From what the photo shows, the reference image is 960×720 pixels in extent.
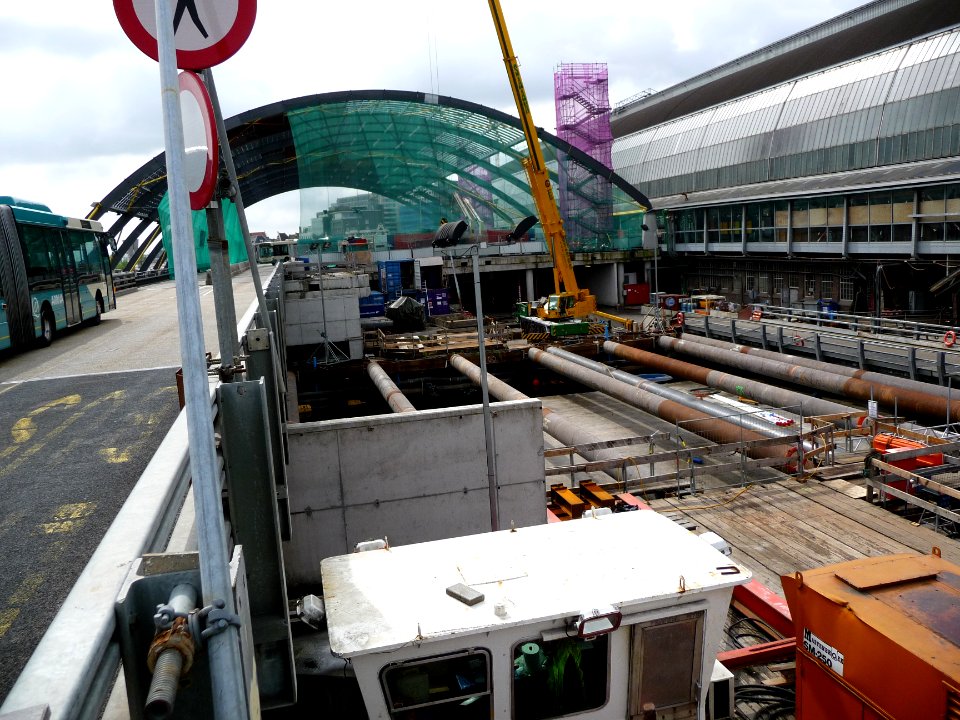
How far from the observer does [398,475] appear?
12.0 meters

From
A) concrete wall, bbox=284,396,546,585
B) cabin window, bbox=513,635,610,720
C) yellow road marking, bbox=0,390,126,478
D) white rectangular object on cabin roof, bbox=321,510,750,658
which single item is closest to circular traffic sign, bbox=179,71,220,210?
white rectangular object on cabin roof, bbox=321,510,750,658

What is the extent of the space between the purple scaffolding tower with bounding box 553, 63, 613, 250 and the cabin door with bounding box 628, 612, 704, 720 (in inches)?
1970

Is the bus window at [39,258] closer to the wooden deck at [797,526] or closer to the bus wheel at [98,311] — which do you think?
the bus wheel at [98,311]

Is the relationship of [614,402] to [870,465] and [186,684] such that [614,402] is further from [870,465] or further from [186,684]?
[186,684]

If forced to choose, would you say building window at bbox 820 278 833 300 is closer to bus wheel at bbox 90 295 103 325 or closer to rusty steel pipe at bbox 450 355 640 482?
rusty steel pipe at bbox 450 355 640 482

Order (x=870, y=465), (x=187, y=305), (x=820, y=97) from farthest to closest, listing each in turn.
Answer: (x=820, y=97), (x=870, y=465), (x=187, y=305)

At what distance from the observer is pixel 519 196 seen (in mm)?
55812

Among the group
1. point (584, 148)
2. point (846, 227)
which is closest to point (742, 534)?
point (846, 227)

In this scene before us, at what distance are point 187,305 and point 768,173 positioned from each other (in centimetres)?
5218

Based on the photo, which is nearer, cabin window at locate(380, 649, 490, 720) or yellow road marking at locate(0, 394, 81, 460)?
cabin window at locate(380, 649, 490, 720)

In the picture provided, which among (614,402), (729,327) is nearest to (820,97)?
(729,327)

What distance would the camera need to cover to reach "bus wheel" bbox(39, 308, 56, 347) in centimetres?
1478

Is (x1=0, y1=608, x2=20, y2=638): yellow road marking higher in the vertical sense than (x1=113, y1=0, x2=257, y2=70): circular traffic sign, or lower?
lower

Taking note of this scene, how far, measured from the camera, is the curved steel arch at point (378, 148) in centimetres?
4869
